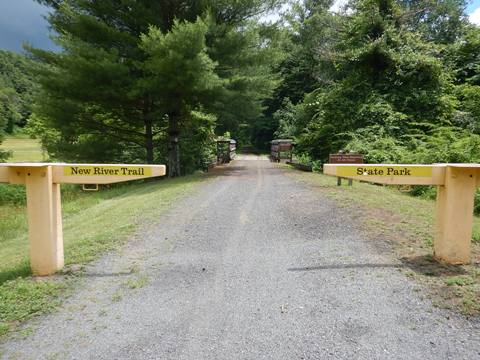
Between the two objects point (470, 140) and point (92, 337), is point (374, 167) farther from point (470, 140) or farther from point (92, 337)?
point (470, 140)

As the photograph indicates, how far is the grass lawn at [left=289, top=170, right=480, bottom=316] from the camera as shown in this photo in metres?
3.39

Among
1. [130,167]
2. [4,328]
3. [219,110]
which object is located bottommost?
[4,328]

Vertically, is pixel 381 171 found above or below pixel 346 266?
above

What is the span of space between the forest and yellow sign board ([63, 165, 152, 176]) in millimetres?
8382

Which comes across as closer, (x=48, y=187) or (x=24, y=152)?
(x=48, y=187)

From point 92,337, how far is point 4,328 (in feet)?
2.50

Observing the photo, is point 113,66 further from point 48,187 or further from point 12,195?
point 48,187

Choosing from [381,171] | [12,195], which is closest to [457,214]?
[381,171]

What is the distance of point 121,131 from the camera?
16.8 metres

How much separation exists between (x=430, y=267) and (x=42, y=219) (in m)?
4.15

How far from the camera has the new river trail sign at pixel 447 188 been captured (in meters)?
4.04

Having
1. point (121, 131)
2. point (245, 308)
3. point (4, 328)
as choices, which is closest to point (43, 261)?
point (4, 328)

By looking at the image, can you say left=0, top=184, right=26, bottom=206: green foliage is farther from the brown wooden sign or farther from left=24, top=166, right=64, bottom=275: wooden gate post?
left=24, top=166, right=64, bottom=275: wooden gate post

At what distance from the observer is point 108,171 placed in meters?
4.17
